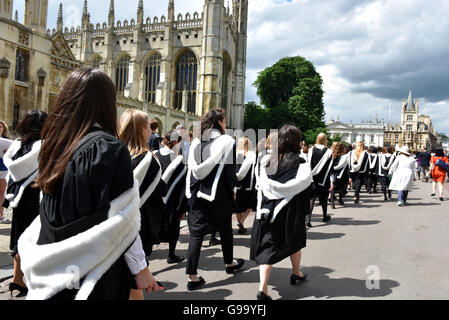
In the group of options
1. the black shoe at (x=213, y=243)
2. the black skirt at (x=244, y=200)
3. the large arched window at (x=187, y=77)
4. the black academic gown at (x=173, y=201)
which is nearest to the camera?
the black academic gown at (x=173, y=201)

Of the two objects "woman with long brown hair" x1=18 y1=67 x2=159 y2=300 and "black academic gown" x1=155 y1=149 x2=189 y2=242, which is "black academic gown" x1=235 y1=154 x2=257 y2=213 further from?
"woman with long brown hair" x1=18 y1=67 x2=159 y2=300

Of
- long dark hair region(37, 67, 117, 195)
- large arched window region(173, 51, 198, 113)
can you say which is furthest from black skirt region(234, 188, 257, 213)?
large arched window region(173, 51, 198, 113)

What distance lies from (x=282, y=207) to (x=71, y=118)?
246cm

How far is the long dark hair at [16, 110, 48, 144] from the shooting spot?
3732 mm

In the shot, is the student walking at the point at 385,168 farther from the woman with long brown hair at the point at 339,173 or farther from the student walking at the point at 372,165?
the woman with long brown hair at the point at 339,173

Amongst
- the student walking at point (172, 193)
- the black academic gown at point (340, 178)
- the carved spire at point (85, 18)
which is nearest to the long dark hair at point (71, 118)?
the student walking at point (172, 193)

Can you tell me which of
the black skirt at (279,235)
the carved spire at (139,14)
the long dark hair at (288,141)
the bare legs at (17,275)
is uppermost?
the carved spire at (139,14)

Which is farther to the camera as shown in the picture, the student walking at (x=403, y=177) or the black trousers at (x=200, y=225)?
the student walking at (x=403, y=177)

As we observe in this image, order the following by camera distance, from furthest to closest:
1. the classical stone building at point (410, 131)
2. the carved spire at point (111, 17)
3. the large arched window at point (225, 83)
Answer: the classical stone building at point (410, 131) < the large arched window at point (225, 83) < the carved spire at point (111, 17)

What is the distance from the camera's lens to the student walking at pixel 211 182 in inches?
153

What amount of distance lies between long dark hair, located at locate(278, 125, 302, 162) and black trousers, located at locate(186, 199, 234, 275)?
0.99m

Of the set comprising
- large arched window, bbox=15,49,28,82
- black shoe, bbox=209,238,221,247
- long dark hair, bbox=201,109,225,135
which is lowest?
black shoe, bbox=209,238,221,247

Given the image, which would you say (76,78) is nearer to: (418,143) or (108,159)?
(108,159)

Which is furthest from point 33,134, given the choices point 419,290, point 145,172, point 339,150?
point 339,150
